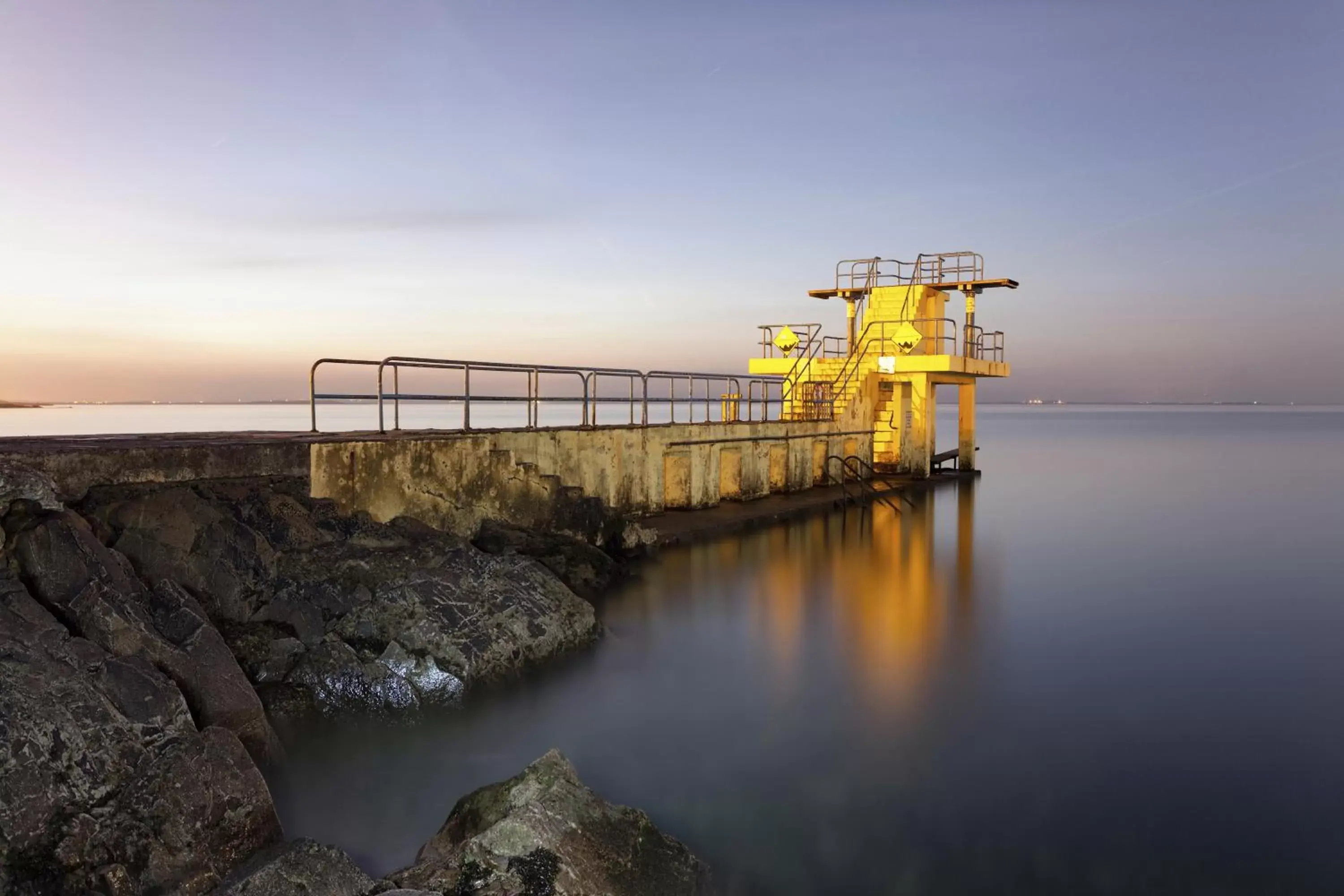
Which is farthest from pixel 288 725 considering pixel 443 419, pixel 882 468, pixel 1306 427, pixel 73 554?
pixel 1306 427

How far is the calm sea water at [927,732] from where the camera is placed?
5.87 metres

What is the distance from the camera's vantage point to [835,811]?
6.40m

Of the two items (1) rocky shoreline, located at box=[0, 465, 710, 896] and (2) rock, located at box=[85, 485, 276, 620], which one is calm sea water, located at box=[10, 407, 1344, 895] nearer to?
(1) rocky shoreline, located at box=[0, 465, 710, 896]

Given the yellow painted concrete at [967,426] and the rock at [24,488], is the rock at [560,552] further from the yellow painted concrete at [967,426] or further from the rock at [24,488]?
the yellow painted concrete at [967,426]

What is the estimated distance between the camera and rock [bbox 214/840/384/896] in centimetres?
434

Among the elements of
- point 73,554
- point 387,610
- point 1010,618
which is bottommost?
point 1010,618

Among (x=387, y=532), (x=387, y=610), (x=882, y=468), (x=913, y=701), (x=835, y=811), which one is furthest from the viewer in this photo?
(x=882, y=468)

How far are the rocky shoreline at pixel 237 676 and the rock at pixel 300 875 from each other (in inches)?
0.5

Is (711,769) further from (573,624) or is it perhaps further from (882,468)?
(882,468)

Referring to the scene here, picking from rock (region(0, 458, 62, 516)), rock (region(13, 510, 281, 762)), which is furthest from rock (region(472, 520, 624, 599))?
rock (region(0, 458, 62, 516))

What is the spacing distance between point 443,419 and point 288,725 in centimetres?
5908

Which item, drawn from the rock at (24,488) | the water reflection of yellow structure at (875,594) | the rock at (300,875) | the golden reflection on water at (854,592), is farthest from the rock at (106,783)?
the water reflection of yellow structure at (875,594)

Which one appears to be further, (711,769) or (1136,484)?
(1136,484)

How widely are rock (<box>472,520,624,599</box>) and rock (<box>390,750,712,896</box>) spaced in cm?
640
